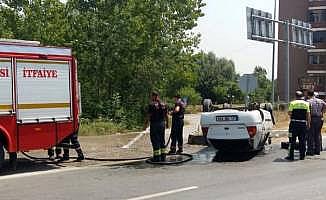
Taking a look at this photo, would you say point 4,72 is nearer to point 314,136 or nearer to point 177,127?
point 177,127

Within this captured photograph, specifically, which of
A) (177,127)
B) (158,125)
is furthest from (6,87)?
(177,127)

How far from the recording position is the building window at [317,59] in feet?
260

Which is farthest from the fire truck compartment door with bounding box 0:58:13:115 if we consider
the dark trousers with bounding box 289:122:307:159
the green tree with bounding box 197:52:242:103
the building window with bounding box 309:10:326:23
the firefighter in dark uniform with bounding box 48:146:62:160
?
the building window with bounding box 309:10:326:23

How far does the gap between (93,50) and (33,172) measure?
1643 centimetres

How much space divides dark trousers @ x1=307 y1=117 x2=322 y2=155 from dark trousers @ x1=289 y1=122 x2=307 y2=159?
28.9 inches

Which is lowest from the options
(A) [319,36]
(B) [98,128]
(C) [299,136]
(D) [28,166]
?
(D) [28,166]

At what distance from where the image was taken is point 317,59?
7981cm

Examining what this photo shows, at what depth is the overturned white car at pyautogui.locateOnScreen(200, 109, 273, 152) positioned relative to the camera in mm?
14391

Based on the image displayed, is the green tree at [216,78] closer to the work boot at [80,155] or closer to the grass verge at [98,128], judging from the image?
the grass verge at [98,128]

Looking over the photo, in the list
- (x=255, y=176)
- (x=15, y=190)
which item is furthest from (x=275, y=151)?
(x=15, y=190)

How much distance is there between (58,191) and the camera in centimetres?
1008

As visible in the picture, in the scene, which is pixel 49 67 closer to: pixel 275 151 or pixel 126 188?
pixel 126 188

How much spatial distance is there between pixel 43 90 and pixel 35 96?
0.24 meters

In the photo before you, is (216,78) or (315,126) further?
(216,78)
